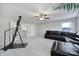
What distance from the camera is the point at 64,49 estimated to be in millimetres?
1888

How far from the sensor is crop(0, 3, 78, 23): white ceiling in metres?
1.97

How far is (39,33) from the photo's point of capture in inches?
81.4

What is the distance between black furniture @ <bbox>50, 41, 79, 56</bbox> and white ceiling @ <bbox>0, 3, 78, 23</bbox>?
0.45 m

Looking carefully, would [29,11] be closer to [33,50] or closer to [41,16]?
[41,16]

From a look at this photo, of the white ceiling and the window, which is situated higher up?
the white ceiling

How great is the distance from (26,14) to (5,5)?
38cm

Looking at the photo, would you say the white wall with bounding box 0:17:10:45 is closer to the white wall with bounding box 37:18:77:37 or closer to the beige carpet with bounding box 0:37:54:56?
the beige carpet with bounding box 0:37:54:56

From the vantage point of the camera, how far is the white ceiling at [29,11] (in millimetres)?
1966

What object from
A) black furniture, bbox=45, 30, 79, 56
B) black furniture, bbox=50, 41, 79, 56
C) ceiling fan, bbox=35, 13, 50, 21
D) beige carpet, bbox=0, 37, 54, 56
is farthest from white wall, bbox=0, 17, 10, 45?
black furniture, bbox=50, 41, 79, 56

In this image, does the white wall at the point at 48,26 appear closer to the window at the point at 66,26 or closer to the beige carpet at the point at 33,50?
the window at the point at 66,26

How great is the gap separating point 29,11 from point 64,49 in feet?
2.84

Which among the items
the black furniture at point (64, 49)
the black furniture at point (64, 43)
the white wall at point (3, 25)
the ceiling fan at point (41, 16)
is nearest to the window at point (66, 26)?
the black furniture at point (64, 43)

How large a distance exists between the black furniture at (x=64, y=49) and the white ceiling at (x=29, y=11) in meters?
0.45

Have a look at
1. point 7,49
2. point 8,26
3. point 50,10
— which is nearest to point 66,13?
point 50,10
